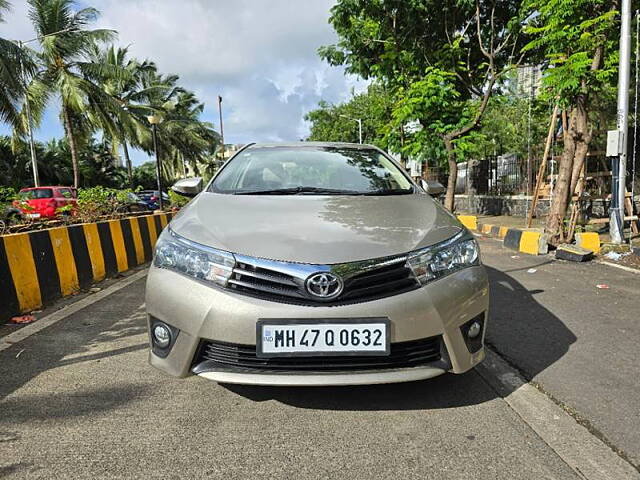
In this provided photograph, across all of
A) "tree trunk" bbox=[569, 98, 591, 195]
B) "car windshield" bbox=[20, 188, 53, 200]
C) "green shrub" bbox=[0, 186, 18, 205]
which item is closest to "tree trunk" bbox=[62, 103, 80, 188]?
"car windshield" bbox=[20, 188, 53, 200]

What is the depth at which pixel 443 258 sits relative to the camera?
2.46 meters

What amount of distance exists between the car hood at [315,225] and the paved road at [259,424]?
842mm

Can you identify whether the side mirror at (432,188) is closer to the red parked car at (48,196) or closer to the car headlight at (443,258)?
the car headlight at (443,258)

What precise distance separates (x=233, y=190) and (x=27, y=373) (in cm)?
173

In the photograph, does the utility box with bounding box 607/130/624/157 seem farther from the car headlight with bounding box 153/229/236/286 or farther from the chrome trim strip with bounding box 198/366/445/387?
the car headlight with bounding box 153/229/236/286

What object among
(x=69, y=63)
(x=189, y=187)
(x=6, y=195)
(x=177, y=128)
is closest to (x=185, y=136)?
(x=177, y=128)

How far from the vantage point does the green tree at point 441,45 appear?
12.7m

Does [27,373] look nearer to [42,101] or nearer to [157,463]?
[157,463]

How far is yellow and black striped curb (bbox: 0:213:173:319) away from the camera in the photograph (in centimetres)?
429

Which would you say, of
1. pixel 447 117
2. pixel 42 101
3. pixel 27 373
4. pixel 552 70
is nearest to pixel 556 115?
pixel 552 70

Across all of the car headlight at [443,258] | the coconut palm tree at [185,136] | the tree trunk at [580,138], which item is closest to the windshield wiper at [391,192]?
the car headlight at [443,258]

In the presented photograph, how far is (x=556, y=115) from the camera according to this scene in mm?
9344

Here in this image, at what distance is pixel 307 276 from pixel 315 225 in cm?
41

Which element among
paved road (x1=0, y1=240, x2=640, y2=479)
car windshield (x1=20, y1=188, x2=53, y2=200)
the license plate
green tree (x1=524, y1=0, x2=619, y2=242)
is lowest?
paved road (x1=0, y1=240, x2=640, y2=479)
